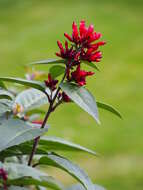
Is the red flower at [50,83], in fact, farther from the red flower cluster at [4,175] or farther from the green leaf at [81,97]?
the red flower cluster at [4,175]

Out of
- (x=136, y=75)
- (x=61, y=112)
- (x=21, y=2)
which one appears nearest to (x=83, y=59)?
(x=61, y=112)

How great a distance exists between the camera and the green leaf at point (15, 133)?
47.7 inches

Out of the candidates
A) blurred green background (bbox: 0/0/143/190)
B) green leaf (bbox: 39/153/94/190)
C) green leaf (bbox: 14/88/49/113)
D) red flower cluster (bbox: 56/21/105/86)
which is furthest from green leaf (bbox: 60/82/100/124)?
blurred green background (bbox: 0/0/143/190)

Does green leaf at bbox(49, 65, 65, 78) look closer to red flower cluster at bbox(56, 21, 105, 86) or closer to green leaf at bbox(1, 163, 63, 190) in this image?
red flower cluster at bbox(56, 21, 105, 86)

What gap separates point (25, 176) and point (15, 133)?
0.38 ft

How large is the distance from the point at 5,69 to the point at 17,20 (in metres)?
2.19

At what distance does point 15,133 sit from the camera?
125cm

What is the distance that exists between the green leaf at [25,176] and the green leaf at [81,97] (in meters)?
0.17

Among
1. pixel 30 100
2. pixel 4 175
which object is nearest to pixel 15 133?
pixel 4 175

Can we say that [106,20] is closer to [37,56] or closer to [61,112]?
[37,56]

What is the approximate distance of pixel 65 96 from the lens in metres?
1.40

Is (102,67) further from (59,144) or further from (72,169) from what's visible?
(72,169)

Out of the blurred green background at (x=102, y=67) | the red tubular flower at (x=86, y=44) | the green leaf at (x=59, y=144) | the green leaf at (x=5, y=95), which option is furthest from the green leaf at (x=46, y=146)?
the blurred green background at (x=102, y=67)

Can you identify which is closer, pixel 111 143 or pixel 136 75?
pixel 111 143
